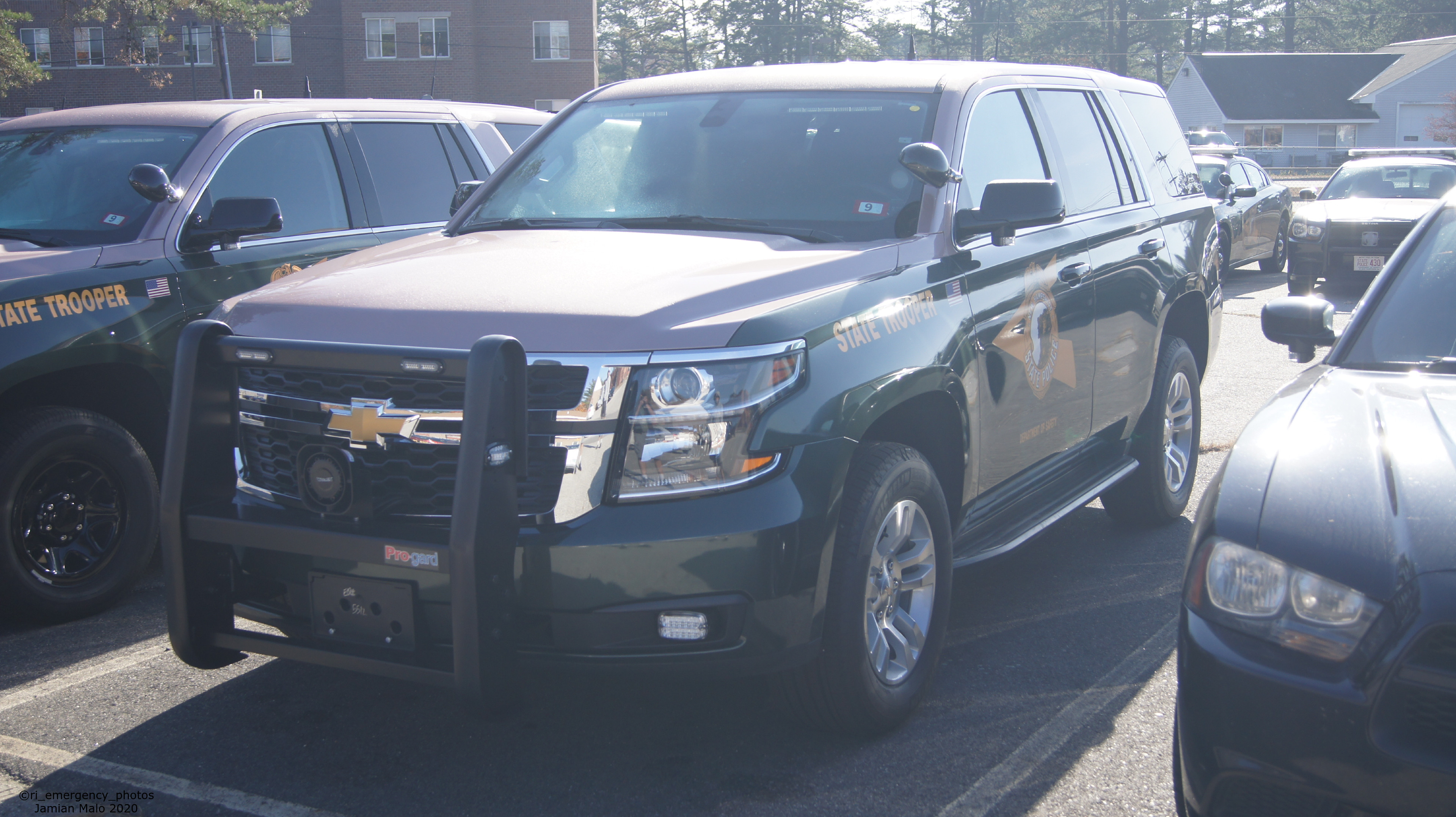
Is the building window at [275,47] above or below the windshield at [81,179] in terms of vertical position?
above

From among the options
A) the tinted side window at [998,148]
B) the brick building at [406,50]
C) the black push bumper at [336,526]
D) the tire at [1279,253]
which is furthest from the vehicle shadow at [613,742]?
the brick building at [406,50]

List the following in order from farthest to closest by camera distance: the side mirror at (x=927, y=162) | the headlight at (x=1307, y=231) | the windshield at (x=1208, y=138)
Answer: the windshield at (x=1208, y=138) < the headlight at (x=1307, y=231) < the side mirror at (x=927, y=162)

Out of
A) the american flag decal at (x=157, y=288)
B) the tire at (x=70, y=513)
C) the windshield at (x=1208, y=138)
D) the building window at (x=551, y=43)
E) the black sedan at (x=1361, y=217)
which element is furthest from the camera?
the building window at (x=551, y=43)

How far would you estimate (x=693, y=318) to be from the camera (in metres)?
3.04

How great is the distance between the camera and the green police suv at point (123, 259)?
4434 mm

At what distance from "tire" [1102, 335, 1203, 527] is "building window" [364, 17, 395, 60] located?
48.8m

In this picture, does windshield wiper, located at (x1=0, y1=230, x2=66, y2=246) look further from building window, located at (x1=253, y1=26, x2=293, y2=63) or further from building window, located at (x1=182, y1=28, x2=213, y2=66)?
building window, located at (x1=182, y1=28, x2=213, y2=66)

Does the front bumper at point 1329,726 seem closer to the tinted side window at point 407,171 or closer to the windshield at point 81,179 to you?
the windshield at point 81,179

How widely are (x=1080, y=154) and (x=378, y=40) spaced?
49461mm

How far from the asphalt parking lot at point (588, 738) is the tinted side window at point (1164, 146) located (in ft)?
7.55

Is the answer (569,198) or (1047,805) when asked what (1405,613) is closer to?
(1047,805)

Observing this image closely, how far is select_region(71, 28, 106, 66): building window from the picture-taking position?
5119cm

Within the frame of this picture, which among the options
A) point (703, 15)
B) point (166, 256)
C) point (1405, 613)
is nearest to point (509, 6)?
point (703, 15)

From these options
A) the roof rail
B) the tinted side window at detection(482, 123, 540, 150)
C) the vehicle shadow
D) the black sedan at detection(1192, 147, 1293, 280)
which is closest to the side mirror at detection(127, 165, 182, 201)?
the vehicle shadow
